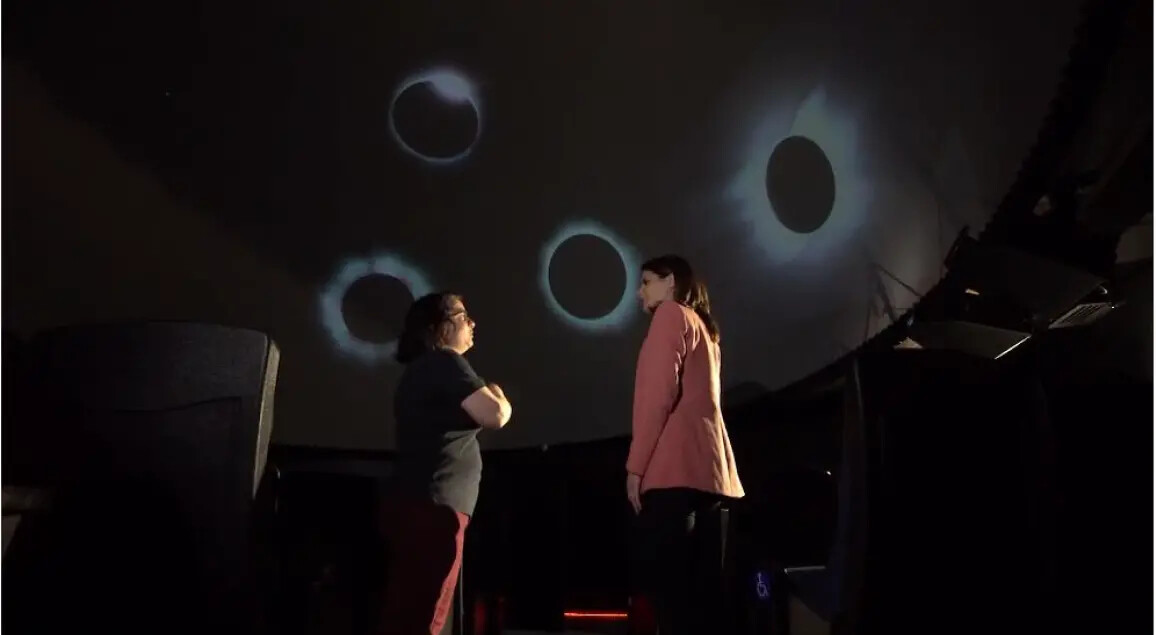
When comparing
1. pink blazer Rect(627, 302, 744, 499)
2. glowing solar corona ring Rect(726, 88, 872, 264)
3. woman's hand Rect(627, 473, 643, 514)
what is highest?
glowing solar corona ring Rect(726, 88, 872, 264)

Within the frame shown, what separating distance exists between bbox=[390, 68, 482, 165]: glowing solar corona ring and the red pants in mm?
2455

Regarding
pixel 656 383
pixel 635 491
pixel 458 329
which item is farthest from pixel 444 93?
pixel 635 491

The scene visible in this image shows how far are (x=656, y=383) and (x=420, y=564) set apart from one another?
62cm

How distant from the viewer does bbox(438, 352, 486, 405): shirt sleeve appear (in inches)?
71.5

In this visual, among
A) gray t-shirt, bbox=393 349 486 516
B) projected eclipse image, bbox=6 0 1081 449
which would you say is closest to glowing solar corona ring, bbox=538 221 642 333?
projected eclipse image, bbox=6 0 1081 449

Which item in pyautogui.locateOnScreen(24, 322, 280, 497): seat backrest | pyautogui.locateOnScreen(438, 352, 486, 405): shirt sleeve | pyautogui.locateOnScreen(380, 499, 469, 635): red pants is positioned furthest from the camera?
pyautogui.locateOnScreen(438, 352, 486, 405): shirt sleeve

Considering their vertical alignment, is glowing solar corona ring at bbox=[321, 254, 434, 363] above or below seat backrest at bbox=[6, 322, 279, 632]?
above

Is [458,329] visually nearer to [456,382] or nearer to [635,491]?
[456,382]

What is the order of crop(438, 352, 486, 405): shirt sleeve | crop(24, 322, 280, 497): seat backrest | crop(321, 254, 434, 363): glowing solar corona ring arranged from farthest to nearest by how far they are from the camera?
crop(321, 254, 434, 363): glowing solar corona ring, crop(438, 352, 486, 405): shirt sleeve, crop(24, 322, 280, 497): seat backrest

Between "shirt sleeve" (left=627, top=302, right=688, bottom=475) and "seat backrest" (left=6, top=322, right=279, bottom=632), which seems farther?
"shirt sleeve" (left=627, top=302, right=688, bottom=475)

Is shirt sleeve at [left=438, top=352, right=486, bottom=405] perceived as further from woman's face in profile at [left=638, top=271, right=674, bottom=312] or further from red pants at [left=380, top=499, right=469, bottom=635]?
woman's face in profile at [left=638, top=271, right=674, bottom=312]

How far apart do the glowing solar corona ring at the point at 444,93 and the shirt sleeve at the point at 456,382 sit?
7.40 ft

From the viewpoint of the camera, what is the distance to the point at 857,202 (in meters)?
3.49

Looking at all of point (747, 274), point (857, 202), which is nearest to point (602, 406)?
point (747, 274)
